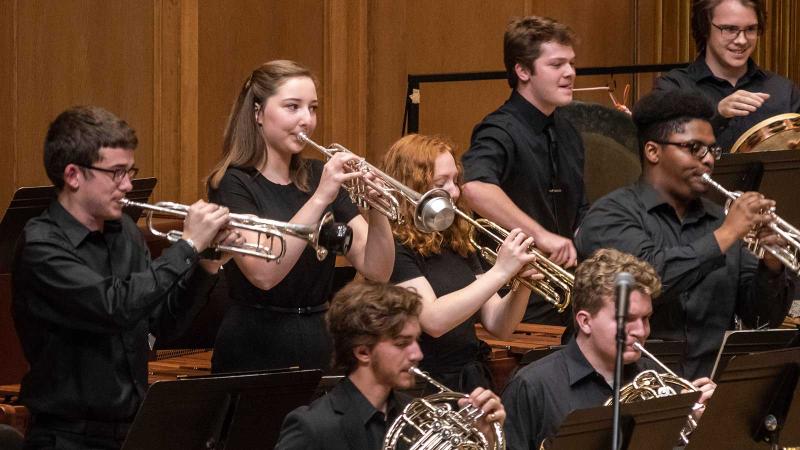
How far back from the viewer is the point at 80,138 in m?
3.59

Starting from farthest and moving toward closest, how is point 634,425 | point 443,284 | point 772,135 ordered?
point 772,135
point 443,284
point 634,425

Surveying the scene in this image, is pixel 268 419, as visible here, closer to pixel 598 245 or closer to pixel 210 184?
pixel 210 184

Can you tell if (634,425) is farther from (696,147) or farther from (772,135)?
(772,135)

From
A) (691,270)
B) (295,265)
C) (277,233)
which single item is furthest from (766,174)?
(277,233)

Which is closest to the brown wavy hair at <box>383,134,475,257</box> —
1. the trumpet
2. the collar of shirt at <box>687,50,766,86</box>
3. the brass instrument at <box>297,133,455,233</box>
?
the brass instrument at <box>297,133,455,233</box>

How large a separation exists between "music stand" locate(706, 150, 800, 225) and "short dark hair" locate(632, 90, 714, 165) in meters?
0.21

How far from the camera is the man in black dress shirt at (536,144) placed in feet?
17.2

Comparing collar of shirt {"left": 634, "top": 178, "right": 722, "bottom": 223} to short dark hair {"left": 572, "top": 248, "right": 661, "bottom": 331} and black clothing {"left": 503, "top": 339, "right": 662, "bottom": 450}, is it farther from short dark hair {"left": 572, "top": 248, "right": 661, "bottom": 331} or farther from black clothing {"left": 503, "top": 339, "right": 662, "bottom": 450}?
black clothing {"left": 503, "top": 339, "right": 662, "bottom": 450}

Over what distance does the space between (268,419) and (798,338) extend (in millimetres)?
1573

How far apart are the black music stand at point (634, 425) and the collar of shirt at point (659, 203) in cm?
115

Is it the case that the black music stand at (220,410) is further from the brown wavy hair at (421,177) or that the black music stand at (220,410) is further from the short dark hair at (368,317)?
the brown wavy hair at (421,177)

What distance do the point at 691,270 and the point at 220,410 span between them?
1.56 meters

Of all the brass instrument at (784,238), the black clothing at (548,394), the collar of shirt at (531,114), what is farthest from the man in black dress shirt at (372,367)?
the collar of shirt at (531,114)

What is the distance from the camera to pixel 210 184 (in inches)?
163
